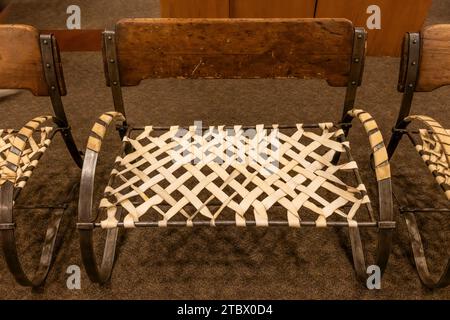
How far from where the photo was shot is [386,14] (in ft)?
7.01

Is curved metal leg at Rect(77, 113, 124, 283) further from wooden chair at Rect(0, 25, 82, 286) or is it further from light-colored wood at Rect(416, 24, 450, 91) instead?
light-colored wood at Rect(416, 24, 450, 91)

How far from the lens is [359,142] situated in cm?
167

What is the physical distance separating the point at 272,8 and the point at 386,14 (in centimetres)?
63

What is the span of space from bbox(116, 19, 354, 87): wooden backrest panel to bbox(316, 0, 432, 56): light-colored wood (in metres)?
1.22

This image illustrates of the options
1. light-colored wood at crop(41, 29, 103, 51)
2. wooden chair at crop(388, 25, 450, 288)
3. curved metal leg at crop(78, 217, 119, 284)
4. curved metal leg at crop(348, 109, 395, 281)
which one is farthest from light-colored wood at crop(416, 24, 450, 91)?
light-colored wood at crop(41, 29, 103, 51)

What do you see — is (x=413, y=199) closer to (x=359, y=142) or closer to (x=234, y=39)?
(x=359, y=142)

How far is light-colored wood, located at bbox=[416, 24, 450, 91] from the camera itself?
1018mm

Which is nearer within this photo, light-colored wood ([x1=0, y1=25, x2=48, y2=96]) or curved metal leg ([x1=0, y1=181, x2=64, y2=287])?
curved metal leg ([x1=0, y1=181, x2=64, y2=287])

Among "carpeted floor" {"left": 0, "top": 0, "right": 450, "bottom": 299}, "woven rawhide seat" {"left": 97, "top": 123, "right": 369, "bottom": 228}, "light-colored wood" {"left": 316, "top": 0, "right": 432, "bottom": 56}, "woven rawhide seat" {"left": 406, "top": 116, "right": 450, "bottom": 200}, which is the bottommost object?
"carpeted floor" {"left": 0, "top": 0, "right": 450, "bottom": 299}

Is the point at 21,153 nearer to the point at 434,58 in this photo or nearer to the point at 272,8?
the point at 434,58

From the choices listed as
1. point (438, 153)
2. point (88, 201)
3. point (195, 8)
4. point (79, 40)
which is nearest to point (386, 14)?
point (195, 8)

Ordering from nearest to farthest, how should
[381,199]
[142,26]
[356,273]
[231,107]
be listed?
[381,199]
[142,26]
[356,273]
[231,107]
